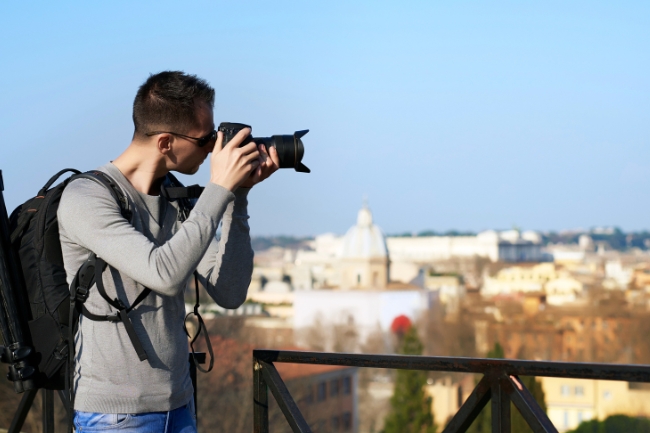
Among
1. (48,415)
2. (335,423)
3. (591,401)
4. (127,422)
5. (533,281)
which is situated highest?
(127,422)

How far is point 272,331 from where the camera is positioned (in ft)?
159

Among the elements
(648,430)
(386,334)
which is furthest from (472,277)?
(648,430)

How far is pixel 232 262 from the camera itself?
5.47ft

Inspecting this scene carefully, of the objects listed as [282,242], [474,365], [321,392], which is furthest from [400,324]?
[282,242]

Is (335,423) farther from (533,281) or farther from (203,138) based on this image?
(533,281)

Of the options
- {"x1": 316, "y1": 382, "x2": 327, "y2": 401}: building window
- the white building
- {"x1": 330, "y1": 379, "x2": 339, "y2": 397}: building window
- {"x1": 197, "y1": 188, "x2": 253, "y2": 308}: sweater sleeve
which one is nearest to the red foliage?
the white building

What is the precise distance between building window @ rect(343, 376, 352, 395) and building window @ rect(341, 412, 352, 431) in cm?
93

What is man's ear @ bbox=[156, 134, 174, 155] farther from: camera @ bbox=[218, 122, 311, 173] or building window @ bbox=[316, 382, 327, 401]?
building window @ bbox=[316, 382, 327, 401]

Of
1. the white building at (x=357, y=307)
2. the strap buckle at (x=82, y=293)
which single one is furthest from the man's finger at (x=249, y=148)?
the white building at (x=357, y=307)

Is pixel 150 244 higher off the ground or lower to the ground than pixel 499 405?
higher

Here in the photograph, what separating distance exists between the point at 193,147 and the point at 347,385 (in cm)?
3564

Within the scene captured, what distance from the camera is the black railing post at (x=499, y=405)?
5.65 ft

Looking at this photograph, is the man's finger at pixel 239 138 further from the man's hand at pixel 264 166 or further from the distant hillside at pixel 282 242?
the distant hillside at pixel 282 242

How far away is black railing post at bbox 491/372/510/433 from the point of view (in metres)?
1.72
